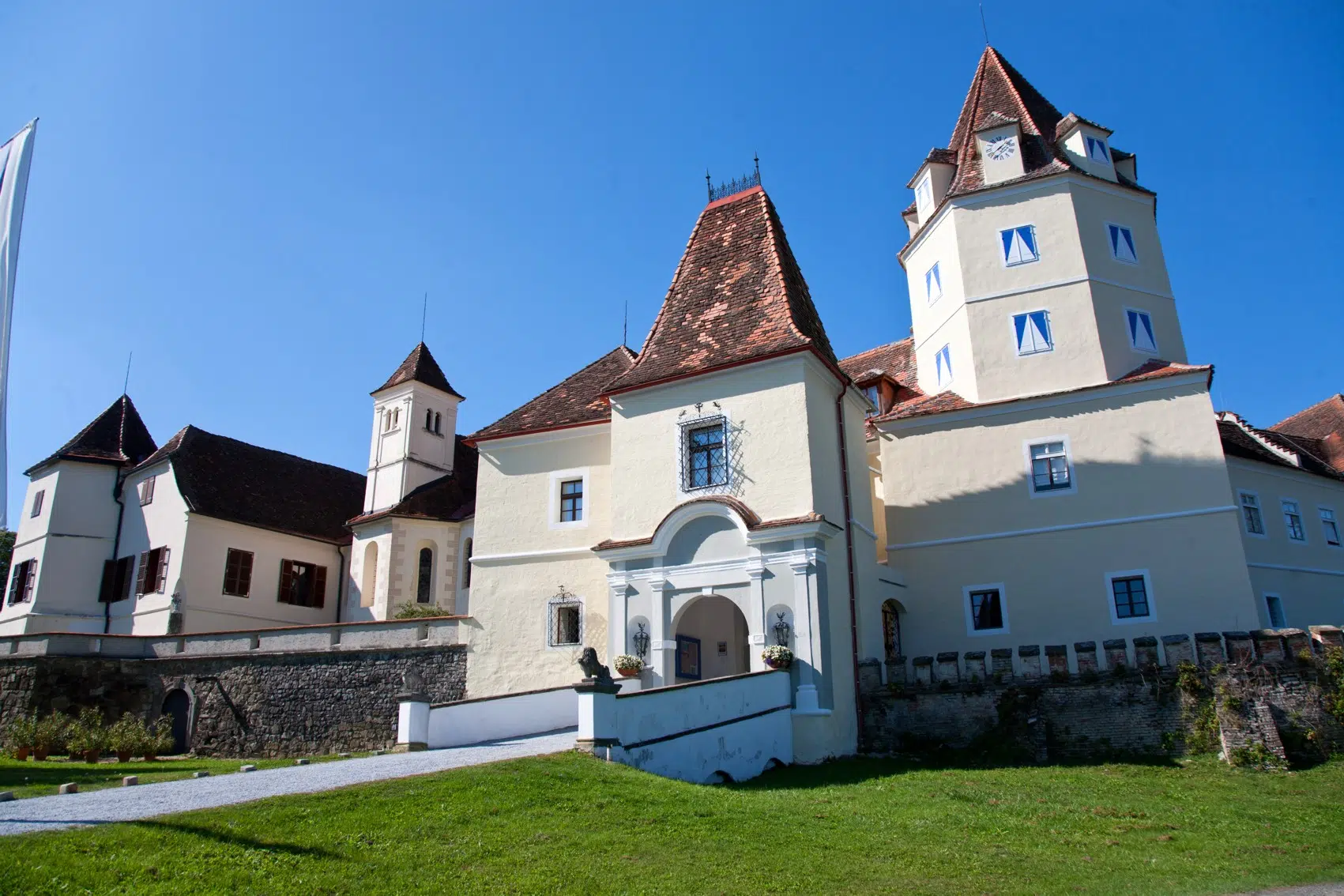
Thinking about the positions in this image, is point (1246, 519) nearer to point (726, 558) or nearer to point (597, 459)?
point (726, 558)

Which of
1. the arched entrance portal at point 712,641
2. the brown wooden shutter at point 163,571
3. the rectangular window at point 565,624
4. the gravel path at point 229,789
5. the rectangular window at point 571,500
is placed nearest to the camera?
the gravel path at point 229,789

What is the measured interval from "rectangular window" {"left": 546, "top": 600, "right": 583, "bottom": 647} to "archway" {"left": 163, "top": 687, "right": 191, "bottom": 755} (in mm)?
12396

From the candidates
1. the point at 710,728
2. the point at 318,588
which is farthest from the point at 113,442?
the point at 710,728

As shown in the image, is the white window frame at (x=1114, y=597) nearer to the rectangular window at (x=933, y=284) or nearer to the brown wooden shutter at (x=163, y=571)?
the rectangular window at (x=933, y=284)

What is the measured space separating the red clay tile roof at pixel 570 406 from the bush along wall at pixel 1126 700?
32.1 feet

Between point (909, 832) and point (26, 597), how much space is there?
37147 millimetres

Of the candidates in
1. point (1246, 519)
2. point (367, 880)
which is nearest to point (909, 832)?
point (367, 880)

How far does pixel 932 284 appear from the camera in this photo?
97.0 feet

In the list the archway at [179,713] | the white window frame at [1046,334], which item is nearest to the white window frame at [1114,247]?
the white window frame at [1046,334]

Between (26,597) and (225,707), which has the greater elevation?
(26,597)

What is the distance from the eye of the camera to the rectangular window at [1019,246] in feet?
89.2

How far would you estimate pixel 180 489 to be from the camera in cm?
3672

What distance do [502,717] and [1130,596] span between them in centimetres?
1501

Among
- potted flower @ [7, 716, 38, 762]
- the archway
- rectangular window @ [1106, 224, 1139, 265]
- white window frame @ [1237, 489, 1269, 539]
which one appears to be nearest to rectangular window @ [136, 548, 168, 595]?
the archway
